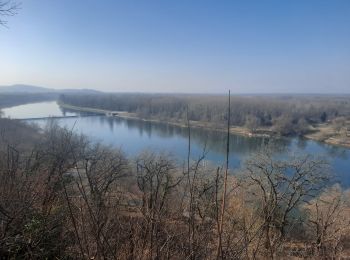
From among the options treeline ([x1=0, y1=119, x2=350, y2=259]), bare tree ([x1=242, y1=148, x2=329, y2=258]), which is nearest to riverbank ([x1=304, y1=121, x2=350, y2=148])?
bare tree ([x1=242, y1=148, x2=329, y2=258])

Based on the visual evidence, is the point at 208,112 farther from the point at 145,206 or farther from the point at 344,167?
the point at 145,206

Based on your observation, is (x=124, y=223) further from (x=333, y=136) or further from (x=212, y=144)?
(x=333, y=136)

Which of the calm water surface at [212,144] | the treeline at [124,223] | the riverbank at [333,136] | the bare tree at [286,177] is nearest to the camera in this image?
the treeline at [124,223]

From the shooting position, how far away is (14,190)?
3.59m

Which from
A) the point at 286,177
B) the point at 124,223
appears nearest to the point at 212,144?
the point at 286,177

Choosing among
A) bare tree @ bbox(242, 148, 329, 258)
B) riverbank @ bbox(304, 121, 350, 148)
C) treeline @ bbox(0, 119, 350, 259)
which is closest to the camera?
treeline @ bbox(0, 119, 350, 259)

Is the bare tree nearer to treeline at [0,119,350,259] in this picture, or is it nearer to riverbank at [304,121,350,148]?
treeline at [0,119,350,259]

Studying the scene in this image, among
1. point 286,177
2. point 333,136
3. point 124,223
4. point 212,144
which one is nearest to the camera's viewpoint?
point 124,223

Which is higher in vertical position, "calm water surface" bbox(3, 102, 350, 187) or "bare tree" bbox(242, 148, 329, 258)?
"bare tree" bbox(242, 148, 329, 258)

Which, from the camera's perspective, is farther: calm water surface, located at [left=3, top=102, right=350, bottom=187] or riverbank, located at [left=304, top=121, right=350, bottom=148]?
riverbank, located at [left=304, top=121, right=350, bottom=148]

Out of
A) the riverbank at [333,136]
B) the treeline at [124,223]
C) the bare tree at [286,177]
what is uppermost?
the treeline at [124,223]

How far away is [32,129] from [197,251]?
98.3 ft

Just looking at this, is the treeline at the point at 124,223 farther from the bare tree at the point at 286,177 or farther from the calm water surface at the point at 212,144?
the calm water surface at the point at 212,144

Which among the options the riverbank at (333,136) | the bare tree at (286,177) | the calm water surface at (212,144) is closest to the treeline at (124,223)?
the bare tree at (286,177)
